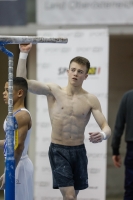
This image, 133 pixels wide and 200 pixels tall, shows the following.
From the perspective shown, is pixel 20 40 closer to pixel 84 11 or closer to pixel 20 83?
pixel 20 83

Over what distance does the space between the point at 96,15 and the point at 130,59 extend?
5.68 ft

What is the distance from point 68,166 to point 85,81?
77.7 inches

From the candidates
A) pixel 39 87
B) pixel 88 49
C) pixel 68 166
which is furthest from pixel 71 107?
pixel 88 49

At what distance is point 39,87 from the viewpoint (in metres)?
5.66

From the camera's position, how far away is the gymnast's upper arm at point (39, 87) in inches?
219

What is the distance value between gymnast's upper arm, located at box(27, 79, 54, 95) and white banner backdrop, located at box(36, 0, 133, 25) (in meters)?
1.95

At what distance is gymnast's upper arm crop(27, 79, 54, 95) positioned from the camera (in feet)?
18.2

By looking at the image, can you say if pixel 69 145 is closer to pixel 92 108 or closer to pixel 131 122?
pixel 92 108

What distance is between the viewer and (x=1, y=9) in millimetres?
7602

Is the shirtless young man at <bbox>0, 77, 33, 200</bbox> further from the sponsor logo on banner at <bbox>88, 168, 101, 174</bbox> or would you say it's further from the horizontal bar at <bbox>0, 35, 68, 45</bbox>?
the sponsor logo on banner at <bbox>88, 168, 101, 174</bbox>

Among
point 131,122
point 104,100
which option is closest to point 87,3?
point 104,100

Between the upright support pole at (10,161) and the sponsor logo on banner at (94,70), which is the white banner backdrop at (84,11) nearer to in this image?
the sponsor logo on banner at (94,70)

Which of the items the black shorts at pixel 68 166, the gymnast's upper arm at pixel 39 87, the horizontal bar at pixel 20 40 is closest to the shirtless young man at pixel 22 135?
the gymnast's upper arm at pixel 39 87

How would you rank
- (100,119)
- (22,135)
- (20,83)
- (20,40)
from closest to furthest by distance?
(20,40), (22,135), (20,83), (100,119)
